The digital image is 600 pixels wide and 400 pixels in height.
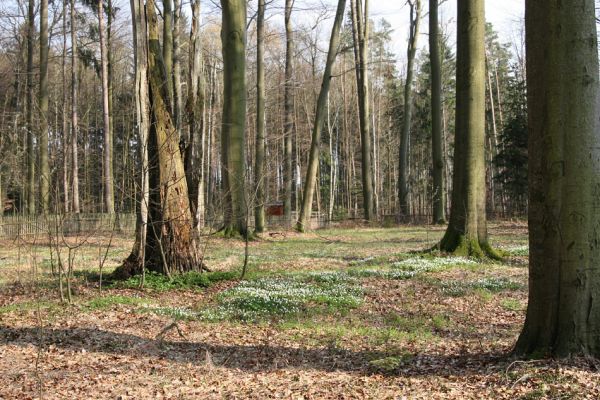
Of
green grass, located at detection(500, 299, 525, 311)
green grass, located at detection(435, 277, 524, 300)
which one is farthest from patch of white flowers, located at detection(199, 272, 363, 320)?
green grass, located at detection(500, 299, 525, 311)

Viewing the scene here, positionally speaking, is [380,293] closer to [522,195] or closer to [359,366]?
[359,366]

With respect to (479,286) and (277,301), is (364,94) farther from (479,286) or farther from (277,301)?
(277,301)

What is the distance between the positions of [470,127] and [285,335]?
8102 millimetres

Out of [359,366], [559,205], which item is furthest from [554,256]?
[359,366]

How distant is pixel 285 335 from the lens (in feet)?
25.7

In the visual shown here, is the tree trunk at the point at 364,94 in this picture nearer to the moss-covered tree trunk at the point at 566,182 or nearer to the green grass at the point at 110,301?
the green grass at the point at 110,301

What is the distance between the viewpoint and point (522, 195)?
117ft

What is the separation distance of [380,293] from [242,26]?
42.7 feet

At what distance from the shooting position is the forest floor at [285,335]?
5320mm

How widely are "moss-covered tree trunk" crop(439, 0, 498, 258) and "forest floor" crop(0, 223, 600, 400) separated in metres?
1.22

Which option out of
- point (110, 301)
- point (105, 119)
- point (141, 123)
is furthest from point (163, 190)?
point (105, 119)

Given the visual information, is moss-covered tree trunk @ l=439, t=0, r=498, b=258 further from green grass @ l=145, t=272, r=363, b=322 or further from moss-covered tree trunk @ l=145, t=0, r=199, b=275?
moss-covered tree trunk @ l=145, t=0, r=199, b=275

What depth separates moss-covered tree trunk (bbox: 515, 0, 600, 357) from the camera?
4926mm

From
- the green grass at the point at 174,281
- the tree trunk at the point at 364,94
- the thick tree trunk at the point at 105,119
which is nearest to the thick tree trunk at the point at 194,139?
the green grass at the point at 174,281
